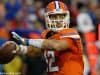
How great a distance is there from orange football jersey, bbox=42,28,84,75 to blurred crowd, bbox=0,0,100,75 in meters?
1.68

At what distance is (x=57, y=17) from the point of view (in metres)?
4.66

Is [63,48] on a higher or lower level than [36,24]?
lower

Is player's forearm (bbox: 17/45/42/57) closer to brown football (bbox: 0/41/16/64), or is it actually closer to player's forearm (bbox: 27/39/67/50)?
brown football (bbox: 0/41/16/64)

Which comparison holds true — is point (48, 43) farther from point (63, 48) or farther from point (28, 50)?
point (28, 50)

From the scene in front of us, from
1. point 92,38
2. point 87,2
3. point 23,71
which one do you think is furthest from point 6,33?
point 87,2

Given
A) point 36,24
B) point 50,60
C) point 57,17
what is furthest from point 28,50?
point 36,24

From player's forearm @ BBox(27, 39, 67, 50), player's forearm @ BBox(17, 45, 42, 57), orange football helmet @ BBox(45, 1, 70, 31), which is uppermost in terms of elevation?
orange football helmet @ BBox(45, 1, 70, 31)

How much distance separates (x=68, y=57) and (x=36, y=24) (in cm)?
426

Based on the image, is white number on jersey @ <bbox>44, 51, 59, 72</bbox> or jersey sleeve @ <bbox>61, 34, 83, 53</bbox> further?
white number on jersey @ <bbox>44, 51, 59, 72</bbox>

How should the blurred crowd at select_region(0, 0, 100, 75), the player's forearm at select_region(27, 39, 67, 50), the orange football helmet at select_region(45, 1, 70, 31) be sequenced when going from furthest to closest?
the blurred crowd at select_region(0, 0, 100, 75) → the orange football helmet at select_region(45, 1, 70, 31) → the player's forearm at select_region(27, 39, 67, 50)

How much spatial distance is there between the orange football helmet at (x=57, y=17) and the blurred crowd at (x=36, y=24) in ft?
5.35

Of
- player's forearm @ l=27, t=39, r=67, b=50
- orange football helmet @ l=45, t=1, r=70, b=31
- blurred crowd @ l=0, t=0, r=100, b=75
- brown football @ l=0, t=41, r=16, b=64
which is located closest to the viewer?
player's forearm @ l=27, t=39, r=67, b=50

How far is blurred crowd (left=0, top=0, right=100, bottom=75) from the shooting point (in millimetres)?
6688

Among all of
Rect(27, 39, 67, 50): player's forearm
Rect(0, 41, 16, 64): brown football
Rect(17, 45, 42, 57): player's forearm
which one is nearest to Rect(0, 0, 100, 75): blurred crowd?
Rect(17, 45, 42, 57): player's forearm
